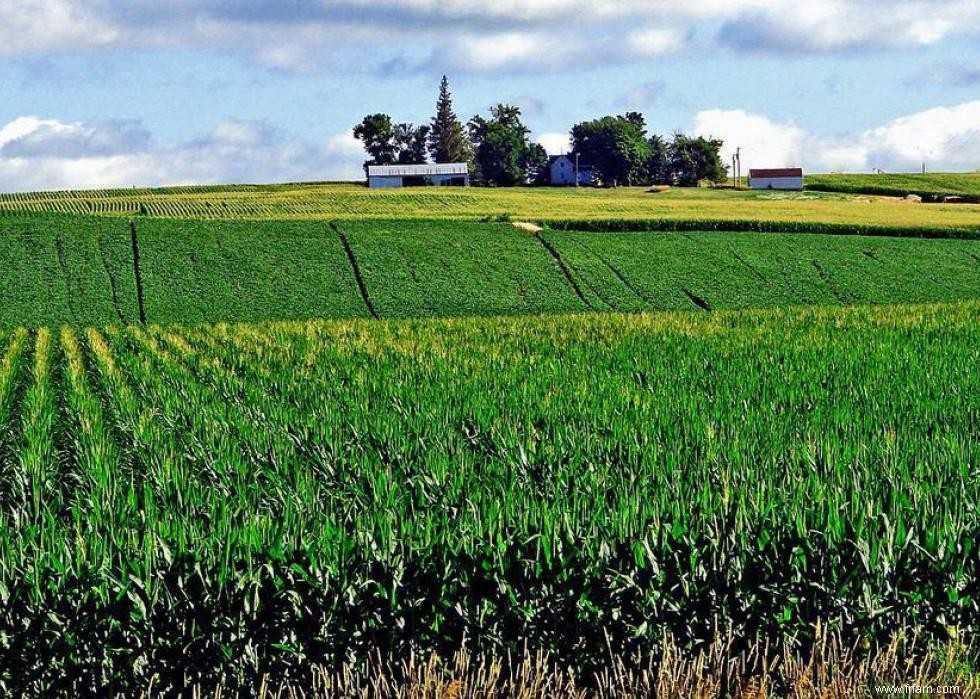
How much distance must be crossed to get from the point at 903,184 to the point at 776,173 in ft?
53.1

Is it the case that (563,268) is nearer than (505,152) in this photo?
Yes

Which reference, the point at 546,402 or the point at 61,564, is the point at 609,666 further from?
the point at 546,402

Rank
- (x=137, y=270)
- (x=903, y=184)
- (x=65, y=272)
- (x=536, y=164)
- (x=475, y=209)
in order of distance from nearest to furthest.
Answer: (x=65, y=272) < (x=137, y=270) < (x=475, y=209) < (x=903, y=184) < (x=536, y=164)

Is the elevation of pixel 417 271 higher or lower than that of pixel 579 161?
lower

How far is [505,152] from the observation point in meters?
183

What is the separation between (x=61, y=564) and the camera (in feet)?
29.0

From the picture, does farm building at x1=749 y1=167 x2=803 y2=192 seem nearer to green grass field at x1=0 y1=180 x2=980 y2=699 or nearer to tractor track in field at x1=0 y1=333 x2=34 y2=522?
green grass field at x1=0 y1=180 x2=980 y2=699

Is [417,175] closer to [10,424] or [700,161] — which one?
[700,161]

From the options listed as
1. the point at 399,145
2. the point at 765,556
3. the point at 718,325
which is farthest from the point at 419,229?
the point at 399,145

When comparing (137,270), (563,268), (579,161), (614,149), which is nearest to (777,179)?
(614,149)

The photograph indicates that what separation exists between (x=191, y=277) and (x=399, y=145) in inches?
5016

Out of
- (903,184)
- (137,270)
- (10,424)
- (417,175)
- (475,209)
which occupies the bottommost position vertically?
(10,424)

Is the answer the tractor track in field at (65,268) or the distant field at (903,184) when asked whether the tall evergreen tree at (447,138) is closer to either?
the distant field at (903,184)

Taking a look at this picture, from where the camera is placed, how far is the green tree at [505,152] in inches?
7067
